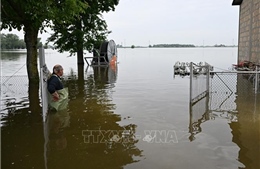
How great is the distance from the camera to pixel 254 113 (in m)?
8.08

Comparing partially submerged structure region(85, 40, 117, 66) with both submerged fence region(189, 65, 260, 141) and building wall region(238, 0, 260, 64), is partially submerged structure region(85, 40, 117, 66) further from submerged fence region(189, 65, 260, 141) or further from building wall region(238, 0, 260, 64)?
submerged fence region(189, 65, 260, 141)

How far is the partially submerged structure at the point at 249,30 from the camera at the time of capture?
1723 centimetres

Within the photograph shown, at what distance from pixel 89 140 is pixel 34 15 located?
6.61 meters

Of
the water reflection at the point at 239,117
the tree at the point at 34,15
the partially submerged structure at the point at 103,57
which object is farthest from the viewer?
the partially submerged structure at the point at 103,57

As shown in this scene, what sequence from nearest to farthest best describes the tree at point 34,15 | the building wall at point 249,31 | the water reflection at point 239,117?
the water reflection at point 239,117 < the tree at point 34,15 < the building wall at point 249,31

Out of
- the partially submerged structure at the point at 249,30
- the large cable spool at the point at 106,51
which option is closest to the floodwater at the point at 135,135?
the partially submerged structure at the point at 249,30

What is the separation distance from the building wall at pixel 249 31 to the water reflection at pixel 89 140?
1234 centimetres

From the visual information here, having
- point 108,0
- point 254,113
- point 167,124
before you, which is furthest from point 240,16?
point 167,124

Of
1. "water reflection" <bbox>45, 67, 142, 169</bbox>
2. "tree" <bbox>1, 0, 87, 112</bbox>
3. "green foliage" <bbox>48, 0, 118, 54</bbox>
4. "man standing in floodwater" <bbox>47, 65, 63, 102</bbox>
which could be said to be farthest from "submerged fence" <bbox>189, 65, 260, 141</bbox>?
"green foliage" <bbox>48, 0, 118, 54</bbox>

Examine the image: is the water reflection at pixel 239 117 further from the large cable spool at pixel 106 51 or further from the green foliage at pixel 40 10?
the large cable spool at pixel 106 51

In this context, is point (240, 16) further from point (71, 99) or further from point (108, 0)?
point (71, 99)

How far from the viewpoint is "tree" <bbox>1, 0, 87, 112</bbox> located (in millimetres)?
10406

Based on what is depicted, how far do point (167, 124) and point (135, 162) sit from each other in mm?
2383

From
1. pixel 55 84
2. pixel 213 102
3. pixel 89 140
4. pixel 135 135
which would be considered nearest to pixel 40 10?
pixel 55 84
